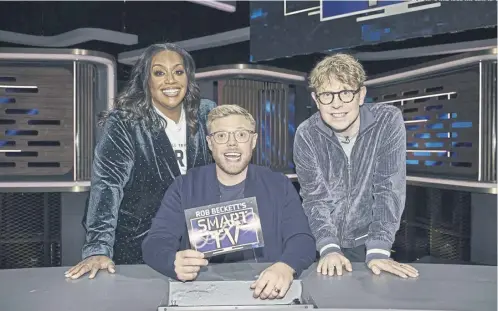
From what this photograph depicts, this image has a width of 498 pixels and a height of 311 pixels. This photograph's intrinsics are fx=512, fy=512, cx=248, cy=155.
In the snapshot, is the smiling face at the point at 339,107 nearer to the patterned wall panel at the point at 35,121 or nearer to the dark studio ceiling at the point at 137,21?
the patterned wall panel at the point at 35,121

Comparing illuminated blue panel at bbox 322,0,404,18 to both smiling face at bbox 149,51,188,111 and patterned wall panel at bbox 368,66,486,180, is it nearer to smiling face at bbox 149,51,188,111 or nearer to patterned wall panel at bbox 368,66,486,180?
patterned wall panel at bbox 368,66,486,180

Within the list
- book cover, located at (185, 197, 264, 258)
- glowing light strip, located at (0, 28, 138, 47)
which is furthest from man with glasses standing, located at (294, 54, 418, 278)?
glowing light strip, located at (0, 28, 138, 47)

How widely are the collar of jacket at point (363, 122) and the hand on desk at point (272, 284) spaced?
26.7 inches

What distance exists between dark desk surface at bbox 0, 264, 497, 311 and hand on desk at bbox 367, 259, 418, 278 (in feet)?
0.06

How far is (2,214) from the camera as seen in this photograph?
287cm

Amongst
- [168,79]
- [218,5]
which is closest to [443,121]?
[168,79]

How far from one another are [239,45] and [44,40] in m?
2.03

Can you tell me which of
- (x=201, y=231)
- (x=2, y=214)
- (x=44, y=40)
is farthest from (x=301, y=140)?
(x=44, y=40)

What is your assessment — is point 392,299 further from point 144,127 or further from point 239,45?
point 239,45

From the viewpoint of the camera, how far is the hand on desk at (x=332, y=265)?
117 cm

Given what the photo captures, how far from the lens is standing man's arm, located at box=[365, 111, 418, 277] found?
1438 millimetres

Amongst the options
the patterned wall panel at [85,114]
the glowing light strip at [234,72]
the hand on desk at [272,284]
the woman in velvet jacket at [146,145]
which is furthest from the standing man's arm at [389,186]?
the glowing light strip at [234,72]

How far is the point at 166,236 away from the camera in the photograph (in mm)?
1261

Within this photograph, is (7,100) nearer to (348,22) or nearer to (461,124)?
(348,22)
